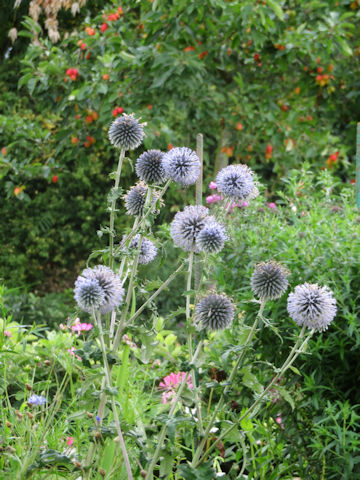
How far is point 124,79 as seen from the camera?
5.00 metres

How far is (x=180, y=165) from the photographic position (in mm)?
1710

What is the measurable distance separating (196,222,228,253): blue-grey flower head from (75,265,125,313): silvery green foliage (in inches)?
9.5

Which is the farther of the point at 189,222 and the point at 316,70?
the point at 316,70

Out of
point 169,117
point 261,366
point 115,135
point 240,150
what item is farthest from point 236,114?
point 115,135

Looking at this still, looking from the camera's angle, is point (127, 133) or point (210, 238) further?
point (127, 133)

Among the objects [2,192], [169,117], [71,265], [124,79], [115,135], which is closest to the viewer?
[115,135]

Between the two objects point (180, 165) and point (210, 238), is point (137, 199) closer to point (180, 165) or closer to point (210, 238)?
point (180, 165)

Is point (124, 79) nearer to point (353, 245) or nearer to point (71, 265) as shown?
point (353, 245)

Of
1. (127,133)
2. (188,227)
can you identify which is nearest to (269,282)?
(188,227)

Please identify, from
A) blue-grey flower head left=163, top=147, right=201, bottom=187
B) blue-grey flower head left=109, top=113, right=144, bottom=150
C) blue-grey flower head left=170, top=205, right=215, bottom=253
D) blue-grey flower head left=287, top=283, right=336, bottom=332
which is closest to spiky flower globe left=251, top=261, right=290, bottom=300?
blue-grey flower head left=287, top=283, right=336, bottom=332

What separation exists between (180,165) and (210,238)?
9.1 inches

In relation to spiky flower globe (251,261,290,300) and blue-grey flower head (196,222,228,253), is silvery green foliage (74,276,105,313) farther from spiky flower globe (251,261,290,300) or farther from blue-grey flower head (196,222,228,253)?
spiky flower globe (251,261,290,300)

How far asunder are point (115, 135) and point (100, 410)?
798mm

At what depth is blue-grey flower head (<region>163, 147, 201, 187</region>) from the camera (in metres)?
1.70
